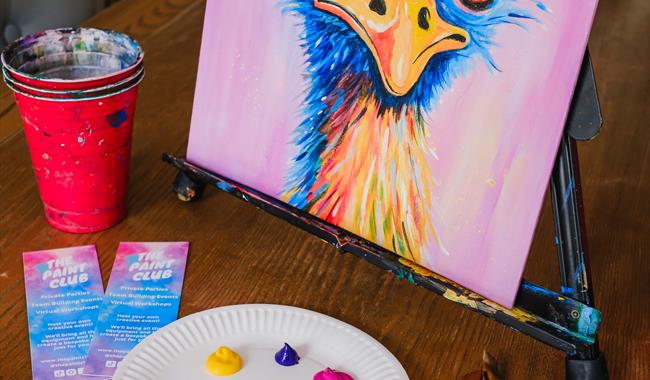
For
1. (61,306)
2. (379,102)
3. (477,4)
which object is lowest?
(61,306)

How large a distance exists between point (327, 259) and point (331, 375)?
22cm

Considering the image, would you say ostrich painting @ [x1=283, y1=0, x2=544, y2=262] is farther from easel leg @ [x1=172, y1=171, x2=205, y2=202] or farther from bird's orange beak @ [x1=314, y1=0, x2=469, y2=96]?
easel leg @ [x1=172, y1=171, x2=205, y2=202]

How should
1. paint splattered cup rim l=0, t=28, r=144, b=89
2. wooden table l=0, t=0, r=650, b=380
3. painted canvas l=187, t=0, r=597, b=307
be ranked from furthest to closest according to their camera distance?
paint splattered cup rim l=0, t=28, r=144, b=89 < wooden table l=0, t=0, r=650, b=380 < painted canvas l=187, t=0, r=597, b=307

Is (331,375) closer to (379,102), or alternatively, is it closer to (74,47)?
(379,102)

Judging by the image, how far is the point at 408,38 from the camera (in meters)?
0.77

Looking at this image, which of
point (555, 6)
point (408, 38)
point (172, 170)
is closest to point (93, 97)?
point (172, 170)

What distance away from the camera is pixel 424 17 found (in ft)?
2.47

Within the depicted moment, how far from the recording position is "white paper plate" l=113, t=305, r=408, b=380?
0.73 m

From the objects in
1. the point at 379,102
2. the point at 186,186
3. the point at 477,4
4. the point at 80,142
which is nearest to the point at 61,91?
the point at 80,142

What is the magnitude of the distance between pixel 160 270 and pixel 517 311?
0.40 meters

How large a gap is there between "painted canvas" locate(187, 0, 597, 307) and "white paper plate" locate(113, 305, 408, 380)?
0.37 ft

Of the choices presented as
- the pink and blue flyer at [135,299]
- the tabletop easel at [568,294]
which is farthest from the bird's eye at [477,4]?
the pink and blue flyer at [135,299]

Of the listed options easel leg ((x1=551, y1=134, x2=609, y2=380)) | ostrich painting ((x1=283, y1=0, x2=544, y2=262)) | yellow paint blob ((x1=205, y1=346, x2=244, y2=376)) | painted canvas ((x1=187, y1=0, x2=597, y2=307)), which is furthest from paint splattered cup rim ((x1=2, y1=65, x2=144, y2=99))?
easel leg ((x1=551, y1=134, x2=609, y2=380))

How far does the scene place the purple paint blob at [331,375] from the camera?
0.72m
